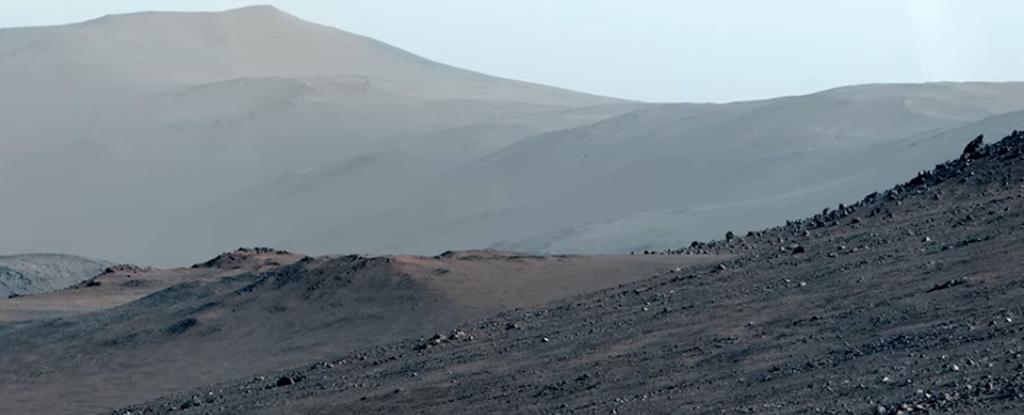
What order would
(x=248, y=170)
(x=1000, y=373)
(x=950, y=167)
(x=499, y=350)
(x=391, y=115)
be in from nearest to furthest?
1. (x=1000, y=373)
2. (x=499, y=350)
3. (x=950, y=167)
4. (x=248, y=170)
5. (x=391, y=115)

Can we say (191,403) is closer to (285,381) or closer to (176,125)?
(285,381)

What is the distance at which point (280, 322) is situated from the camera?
18.7 metres

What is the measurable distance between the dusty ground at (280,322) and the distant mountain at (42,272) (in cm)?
1260

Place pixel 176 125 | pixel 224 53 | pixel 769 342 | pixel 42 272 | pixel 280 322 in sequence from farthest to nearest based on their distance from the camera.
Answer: pixel 224 53 < pixel 176 125 < pixel 42 272 < pixel 280 322 < pixel 769 342

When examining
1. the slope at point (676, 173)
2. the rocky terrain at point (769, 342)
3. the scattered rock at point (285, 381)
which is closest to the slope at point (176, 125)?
the slope at point (676, 173)

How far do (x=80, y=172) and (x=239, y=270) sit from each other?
28.7m

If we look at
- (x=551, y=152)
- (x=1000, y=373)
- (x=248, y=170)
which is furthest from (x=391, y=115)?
(x=1000, y=373)

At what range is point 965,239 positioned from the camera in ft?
46.4

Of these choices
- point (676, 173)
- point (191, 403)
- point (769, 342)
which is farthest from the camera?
point (676, 173)

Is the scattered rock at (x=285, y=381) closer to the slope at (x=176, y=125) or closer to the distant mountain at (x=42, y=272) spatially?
the distant mountain at (x=42, y=272)

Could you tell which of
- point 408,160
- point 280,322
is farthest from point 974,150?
point 408,160

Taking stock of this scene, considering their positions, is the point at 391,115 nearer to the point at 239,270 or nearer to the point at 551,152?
the point at 551,152

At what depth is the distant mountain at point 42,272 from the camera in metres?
33.7

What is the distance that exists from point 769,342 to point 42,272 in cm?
2639
